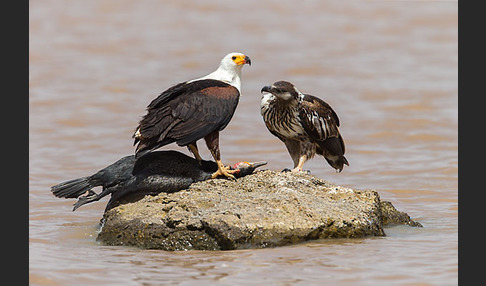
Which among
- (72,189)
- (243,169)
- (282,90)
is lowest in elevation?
(72,189)

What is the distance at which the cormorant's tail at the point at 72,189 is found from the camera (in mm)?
8383

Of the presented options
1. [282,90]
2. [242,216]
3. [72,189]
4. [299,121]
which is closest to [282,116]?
[299,121]

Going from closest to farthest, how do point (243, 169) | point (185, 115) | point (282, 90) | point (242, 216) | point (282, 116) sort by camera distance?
1. point (242, 216)
2. point (185, 115)
3. point (243, 169)
4. point (282, 90)
5. point (282, 116)

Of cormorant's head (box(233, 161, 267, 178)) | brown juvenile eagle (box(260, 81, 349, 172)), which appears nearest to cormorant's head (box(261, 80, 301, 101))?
brown juvenile eagle (box(260, 81, 349, 172))

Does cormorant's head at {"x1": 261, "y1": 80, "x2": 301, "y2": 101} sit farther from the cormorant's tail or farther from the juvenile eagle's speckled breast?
the cormorant's tail

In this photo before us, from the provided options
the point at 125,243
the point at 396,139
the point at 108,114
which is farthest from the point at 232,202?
the point at 108,114

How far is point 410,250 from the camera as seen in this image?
24.7 feet

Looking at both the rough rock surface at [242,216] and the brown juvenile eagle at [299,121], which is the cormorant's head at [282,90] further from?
the rough rock surface at [242,216]

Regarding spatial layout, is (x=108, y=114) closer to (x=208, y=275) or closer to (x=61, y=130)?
(x=61, y=130)

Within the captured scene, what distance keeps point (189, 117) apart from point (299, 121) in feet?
4.44

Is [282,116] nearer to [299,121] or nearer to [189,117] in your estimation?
[299,121]

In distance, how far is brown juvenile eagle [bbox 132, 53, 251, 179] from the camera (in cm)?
822

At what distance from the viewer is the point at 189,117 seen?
831 centimetres

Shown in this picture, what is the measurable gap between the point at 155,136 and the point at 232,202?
1068 mm
